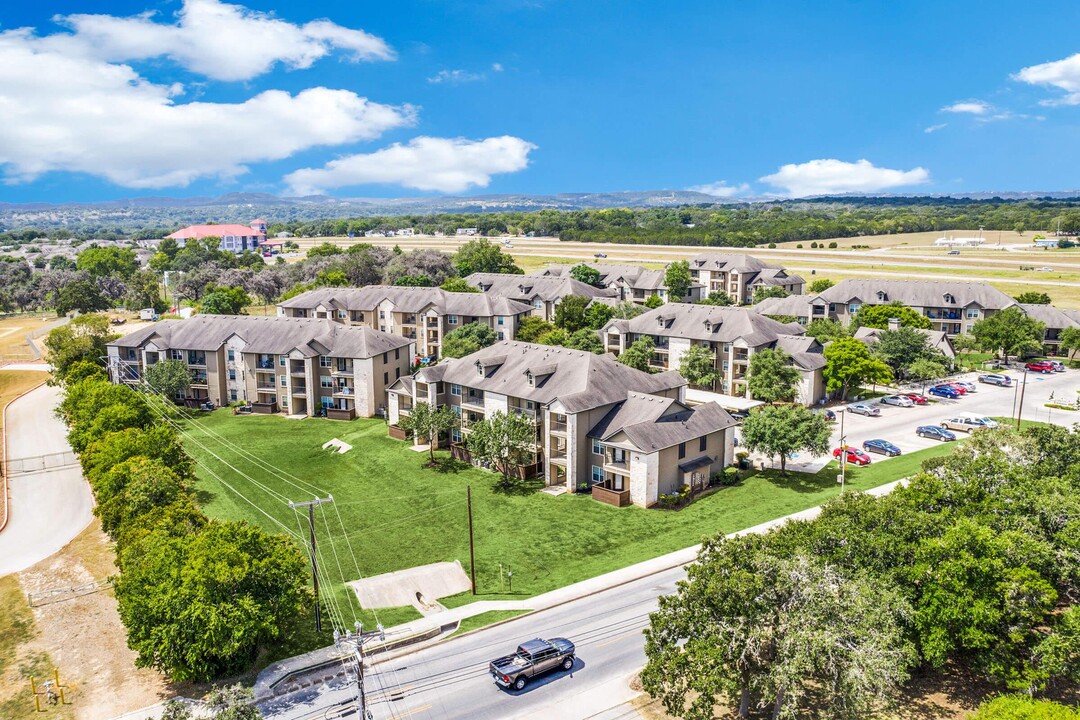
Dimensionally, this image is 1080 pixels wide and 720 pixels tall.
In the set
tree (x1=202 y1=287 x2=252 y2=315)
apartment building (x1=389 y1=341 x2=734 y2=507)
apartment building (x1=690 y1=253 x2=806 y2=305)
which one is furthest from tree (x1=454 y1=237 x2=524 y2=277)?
apartment building (x1=389 y1=341 x2=734 y2=507)

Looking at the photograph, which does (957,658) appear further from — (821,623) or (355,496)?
(355,496)

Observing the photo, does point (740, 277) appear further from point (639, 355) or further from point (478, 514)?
point (478, 514)

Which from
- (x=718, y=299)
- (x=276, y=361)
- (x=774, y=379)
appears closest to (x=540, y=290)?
(x=718, y=299)

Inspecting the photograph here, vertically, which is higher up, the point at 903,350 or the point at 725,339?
the point at 725,339

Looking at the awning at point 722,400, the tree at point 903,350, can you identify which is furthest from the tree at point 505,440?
the tree at point 903,350

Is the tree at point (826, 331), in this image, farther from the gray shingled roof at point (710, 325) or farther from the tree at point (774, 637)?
the tree at point (774, 637)

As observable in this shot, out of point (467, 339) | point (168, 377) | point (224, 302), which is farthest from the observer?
point (224, 302)

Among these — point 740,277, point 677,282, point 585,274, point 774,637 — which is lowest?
point 774,637
